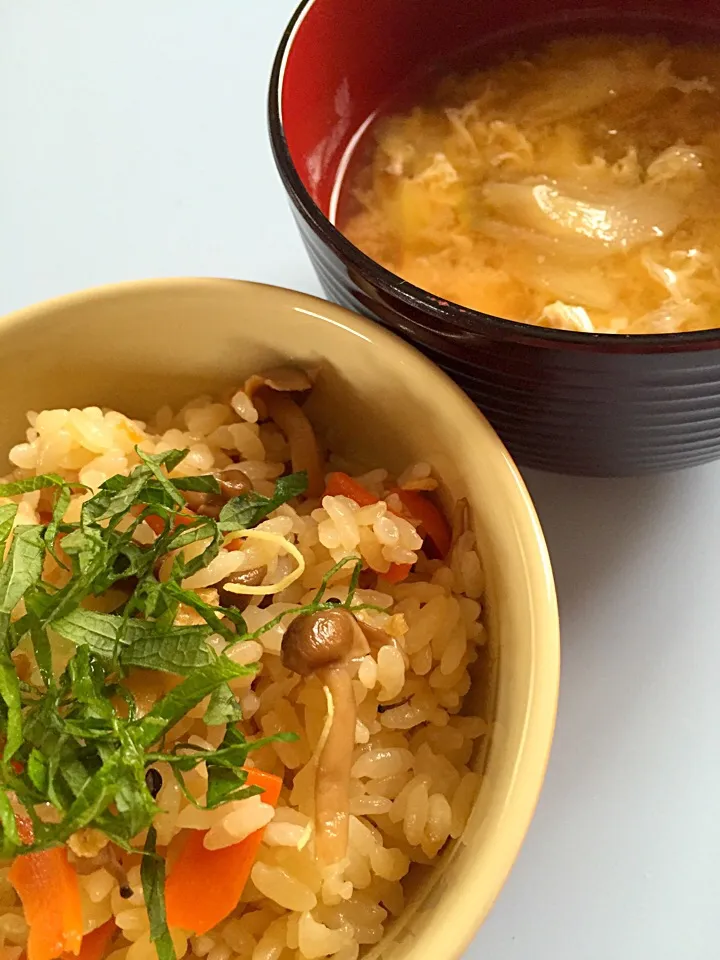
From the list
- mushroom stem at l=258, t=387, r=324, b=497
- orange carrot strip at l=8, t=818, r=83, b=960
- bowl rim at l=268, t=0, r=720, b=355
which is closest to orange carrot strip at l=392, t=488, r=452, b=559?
mushroom stem at l=258, t=387, r=324, b=497

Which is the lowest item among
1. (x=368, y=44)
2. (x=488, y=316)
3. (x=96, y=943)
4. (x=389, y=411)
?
(x=96, y=943)

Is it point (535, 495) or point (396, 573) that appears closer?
point (396, 573)

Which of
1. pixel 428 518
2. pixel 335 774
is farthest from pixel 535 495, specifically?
pixel 335 774

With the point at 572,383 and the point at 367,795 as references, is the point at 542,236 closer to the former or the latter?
the point at 572,383

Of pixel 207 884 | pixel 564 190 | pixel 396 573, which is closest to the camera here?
pixel 207 884

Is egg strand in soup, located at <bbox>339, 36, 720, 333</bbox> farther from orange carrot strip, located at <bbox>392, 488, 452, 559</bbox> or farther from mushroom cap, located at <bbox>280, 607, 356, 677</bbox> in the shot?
mushroom cap, located at <bbox>280, 607, 356, 677</bbox>

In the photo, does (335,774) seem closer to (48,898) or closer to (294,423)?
(48,898)
